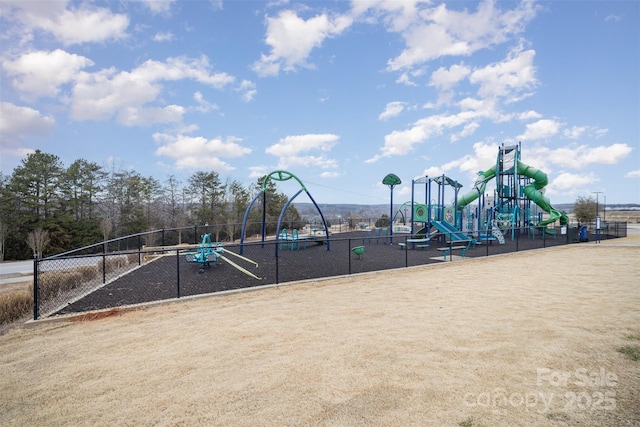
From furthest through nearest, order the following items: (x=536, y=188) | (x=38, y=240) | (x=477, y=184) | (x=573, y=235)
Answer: (x=477, y=184) → (x=536, y=188) → (x=38, y=240) → (x=573, y=235)

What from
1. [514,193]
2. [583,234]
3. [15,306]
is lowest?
[15,306]

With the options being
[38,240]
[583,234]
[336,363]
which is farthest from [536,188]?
[38,240]

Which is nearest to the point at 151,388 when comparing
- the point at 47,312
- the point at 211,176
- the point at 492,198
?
the point at 47,312

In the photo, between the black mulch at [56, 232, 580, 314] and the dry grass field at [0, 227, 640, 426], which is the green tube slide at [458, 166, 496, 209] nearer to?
the black mulch at [56, 232, 580, 314]

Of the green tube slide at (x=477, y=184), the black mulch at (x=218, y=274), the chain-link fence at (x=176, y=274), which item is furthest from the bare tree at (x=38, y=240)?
the green tube slide at (x=477, y=184)

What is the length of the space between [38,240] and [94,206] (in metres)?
8.98

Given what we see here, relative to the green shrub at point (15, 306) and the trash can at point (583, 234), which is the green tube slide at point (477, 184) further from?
the green shrub at point (15, 306)

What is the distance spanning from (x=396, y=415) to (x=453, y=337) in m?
2.59

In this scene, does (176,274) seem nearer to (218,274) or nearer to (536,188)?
(218,274)

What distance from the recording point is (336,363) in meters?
4.56

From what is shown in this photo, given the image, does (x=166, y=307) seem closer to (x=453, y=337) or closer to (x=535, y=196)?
(x=453, y=337)

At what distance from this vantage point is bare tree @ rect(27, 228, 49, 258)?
2827 centimetres

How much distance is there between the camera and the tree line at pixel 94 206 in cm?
3147

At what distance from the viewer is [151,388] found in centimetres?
400
